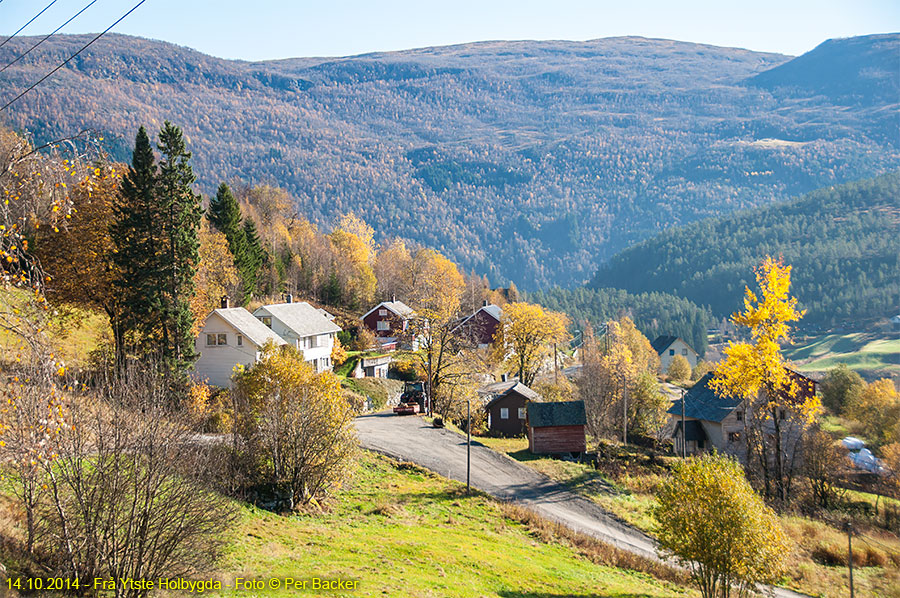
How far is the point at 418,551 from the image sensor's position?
23625 mm

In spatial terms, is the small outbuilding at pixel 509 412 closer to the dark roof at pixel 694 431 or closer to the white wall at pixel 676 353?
the dark roof at pixel 694 431

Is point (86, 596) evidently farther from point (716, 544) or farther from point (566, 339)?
point (566, 339)

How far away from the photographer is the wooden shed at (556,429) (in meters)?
47.1

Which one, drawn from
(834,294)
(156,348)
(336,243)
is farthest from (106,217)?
(834,294)

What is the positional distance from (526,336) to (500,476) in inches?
1125

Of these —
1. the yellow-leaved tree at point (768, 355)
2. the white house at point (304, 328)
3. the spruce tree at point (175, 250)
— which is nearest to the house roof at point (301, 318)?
the white house at point (304, 328)

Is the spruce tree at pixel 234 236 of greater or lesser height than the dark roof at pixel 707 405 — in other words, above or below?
above

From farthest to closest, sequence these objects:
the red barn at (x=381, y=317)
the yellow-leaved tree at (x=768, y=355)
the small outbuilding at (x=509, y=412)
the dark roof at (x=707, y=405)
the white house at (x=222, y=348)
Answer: the red barn at (x=381, y=317)
the dark roof at (x=707, y=405)
the small outbuilding at (x=509, y=412)
the white house at (x=222, y=348)
the yellow-leaved tree at (x=768, y=355)

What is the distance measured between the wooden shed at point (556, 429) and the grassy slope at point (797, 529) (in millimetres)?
1493

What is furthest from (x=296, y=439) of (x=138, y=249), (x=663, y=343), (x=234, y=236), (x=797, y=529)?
(x=663, y=343)

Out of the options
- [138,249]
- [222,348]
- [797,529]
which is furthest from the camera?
[222,348]

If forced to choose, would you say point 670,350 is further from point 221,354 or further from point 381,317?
point 221,354

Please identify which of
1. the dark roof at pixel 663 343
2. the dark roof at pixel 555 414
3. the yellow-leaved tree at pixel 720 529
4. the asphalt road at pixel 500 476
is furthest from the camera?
the dark roof at pixel 663 343

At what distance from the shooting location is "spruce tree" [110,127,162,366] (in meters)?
35.8
